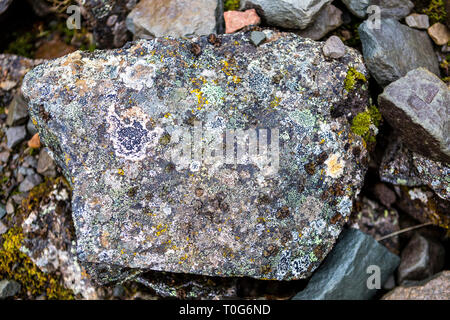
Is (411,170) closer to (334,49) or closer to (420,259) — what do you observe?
(420,259)

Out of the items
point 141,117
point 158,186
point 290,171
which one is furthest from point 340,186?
point 141,117

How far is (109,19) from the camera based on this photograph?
4496mm

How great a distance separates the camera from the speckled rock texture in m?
4.45

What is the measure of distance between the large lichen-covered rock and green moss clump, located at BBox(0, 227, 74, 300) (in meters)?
1.34

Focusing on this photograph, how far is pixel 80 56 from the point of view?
3.85 meters

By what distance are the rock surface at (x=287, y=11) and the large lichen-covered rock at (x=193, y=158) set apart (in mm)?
544

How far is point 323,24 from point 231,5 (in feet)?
3.48

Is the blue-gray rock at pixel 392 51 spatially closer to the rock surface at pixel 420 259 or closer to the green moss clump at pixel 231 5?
the green moss clump at pixel 231 5

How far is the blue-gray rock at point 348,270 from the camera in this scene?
4086 mm

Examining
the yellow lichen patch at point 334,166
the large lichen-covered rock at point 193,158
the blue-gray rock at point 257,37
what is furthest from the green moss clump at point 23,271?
the blue-gray rock at point 257,37

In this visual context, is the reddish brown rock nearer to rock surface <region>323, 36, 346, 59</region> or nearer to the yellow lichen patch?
rock surface <region>323, 36, 346, 59</region>

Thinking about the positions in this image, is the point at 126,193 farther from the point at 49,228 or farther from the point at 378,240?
the point at 378,240

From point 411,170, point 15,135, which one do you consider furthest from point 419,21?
point 15,135

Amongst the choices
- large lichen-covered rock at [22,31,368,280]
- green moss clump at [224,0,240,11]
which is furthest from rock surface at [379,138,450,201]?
green moss clump at [224,0,240,11]
